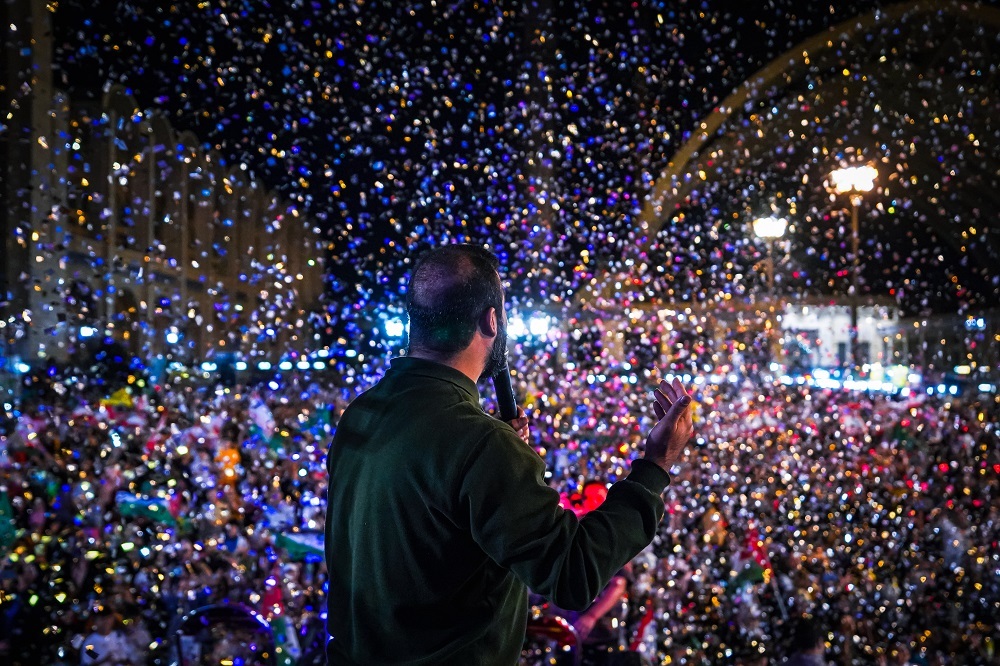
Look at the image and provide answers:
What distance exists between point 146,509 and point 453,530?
576 centimetres

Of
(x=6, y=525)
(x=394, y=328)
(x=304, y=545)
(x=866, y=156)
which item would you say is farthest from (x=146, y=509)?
(x=866, y=156)

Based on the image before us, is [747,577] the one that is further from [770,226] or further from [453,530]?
[770,226]

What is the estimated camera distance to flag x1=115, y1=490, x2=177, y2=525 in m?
6.47

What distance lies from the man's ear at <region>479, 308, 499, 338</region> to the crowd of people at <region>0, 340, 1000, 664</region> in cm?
344

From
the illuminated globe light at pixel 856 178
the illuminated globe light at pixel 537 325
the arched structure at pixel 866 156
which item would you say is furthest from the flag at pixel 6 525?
the arched structure at pixel 866 156

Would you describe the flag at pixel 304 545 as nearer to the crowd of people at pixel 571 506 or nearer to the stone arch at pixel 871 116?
the crowd of people at pixel 571 506

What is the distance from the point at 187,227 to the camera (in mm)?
24938

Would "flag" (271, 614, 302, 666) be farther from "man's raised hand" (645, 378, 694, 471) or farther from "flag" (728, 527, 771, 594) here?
"man's raised hand" (645, 378, 694, 471)

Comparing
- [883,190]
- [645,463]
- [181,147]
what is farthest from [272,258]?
[645,463]

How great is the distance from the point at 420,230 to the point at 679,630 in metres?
4.31

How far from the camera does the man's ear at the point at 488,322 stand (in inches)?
67.2

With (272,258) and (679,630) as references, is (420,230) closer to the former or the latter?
(679,630)

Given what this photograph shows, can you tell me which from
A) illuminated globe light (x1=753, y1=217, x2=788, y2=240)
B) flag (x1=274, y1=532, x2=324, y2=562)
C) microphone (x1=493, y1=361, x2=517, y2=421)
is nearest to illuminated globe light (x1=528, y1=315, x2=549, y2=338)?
flag (x1=274, y1=532, x2=324, y2=562)

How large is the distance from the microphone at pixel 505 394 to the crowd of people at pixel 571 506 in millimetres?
3117
